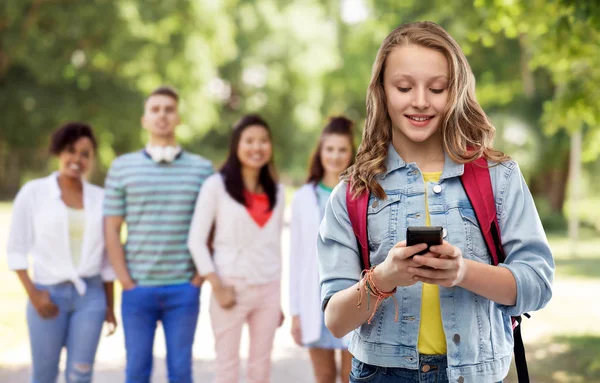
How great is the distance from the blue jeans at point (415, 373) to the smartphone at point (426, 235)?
0.55 metres

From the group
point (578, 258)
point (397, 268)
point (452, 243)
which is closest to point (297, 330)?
Result: point (452, 243)

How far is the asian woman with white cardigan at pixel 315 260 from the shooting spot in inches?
Answer: 210

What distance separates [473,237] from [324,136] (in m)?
3.44

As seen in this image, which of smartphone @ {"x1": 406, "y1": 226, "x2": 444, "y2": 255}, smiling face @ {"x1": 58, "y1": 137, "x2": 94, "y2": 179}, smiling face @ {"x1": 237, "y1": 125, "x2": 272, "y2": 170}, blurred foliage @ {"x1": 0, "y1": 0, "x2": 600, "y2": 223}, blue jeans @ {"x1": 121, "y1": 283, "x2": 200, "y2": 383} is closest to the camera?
smartphone @ {"x1": 406, "y1": 226, "x2": 444, "y2": 255}

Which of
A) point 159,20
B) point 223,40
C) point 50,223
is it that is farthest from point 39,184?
point 223,40

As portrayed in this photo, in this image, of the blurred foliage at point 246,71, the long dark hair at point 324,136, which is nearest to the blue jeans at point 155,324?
the long dark hair at point 324,136

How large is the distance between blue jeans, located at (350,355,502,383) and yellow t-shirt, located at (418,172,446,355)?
0.03m

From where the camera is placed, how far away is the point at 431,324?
94.7 inches

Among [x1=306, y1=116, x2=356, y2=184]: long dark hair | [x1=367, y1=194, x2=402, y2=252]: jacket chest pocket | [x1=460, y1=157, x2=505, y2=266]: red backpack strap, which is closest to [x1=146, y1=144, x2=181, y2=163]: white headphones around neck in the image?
[x1=306, y1=116, x2=356, y2=184]: long dark hair

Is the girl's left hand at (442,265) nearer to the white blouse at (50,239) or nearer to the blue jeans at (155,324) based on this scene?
the blue jeans at (155,324)

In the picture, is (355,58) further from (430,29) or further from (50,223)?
(430,29)

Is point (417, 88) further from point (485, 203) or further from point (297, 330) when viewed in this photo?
point (297, 330)

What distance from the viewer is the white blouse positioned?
17.1 ft

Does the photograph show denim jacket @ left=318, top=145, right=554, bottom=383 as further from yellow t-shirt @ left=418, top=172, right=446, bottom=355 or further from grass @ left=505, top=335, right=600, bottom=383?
grass @ left=505, top=335, right=600, bottom=383
